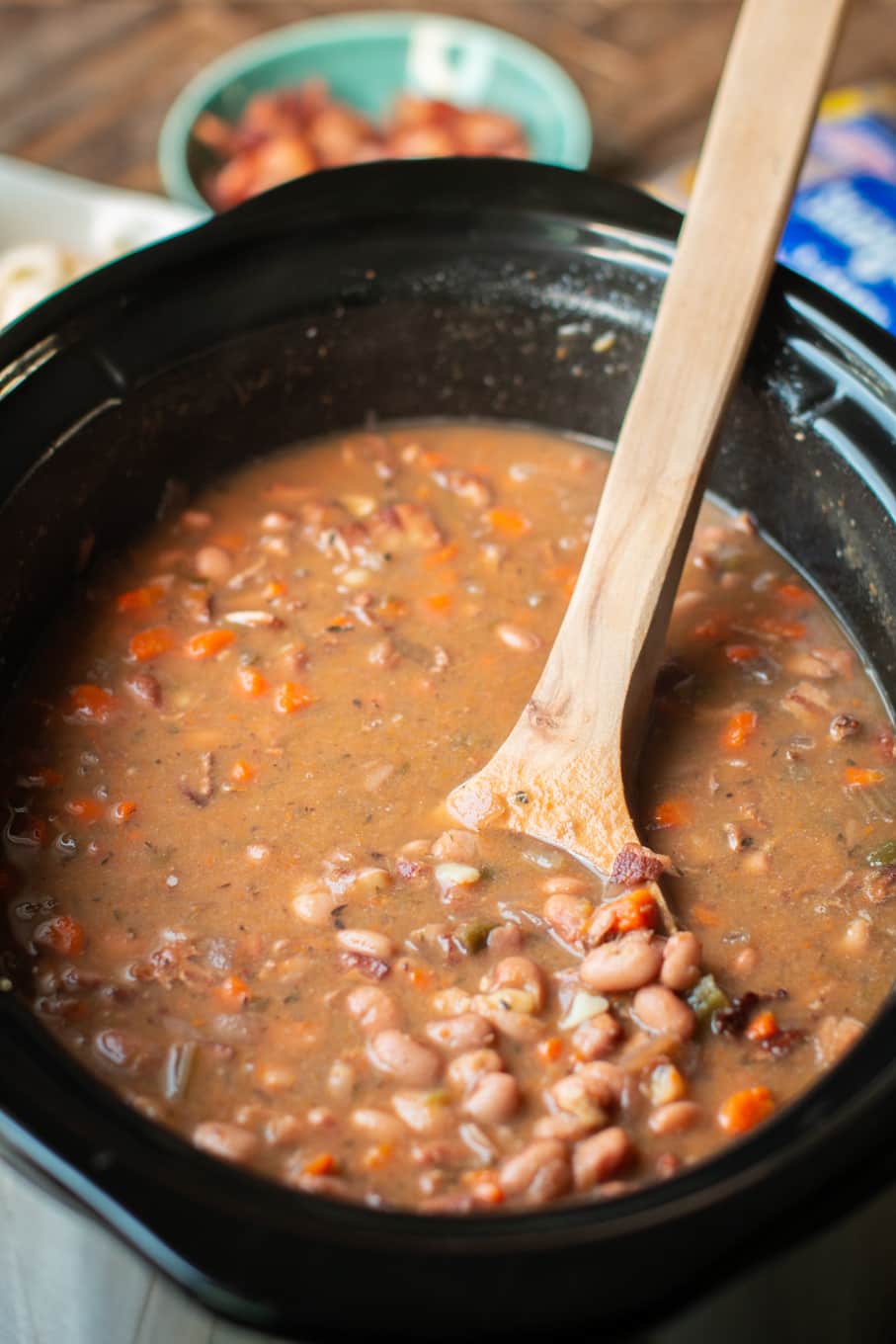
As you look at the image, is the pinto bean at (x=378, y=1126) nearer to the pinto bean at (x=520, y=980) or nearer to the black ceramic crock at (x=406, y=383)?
the pinto bean at (x=520, y=980)

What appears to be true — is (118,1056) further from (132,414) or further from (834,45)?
(834,45)

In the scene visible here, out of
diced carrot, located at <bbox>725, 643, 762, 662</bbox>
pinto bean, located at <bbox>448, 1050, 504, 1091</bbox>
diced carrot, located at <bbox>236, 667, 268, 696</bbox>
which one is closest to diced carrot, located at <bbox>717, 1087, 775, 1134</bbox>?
pinto bean, located at <bbox>448, 1050, 504, 1091</bbox>

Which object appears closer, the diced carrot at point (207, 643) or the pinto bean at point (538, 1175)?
the pinto bean at point (538, 1175)

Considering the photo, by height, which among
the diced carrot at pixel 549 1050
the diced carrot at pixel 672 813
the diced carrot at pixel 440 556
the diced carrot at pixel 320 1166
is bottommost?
the diced carrot at pixel 320 1166

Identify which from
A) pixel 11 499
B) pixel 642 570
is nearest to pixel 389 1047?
pixel 642 570

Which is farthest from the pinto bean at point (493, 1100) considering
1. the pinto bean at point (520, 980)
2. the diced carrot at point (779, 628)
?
the diced carrot at point (779, 628)

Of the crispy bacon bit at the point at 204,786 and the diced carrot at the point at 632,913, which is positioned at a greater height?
the crispy bacon bit at the point at 204,786
